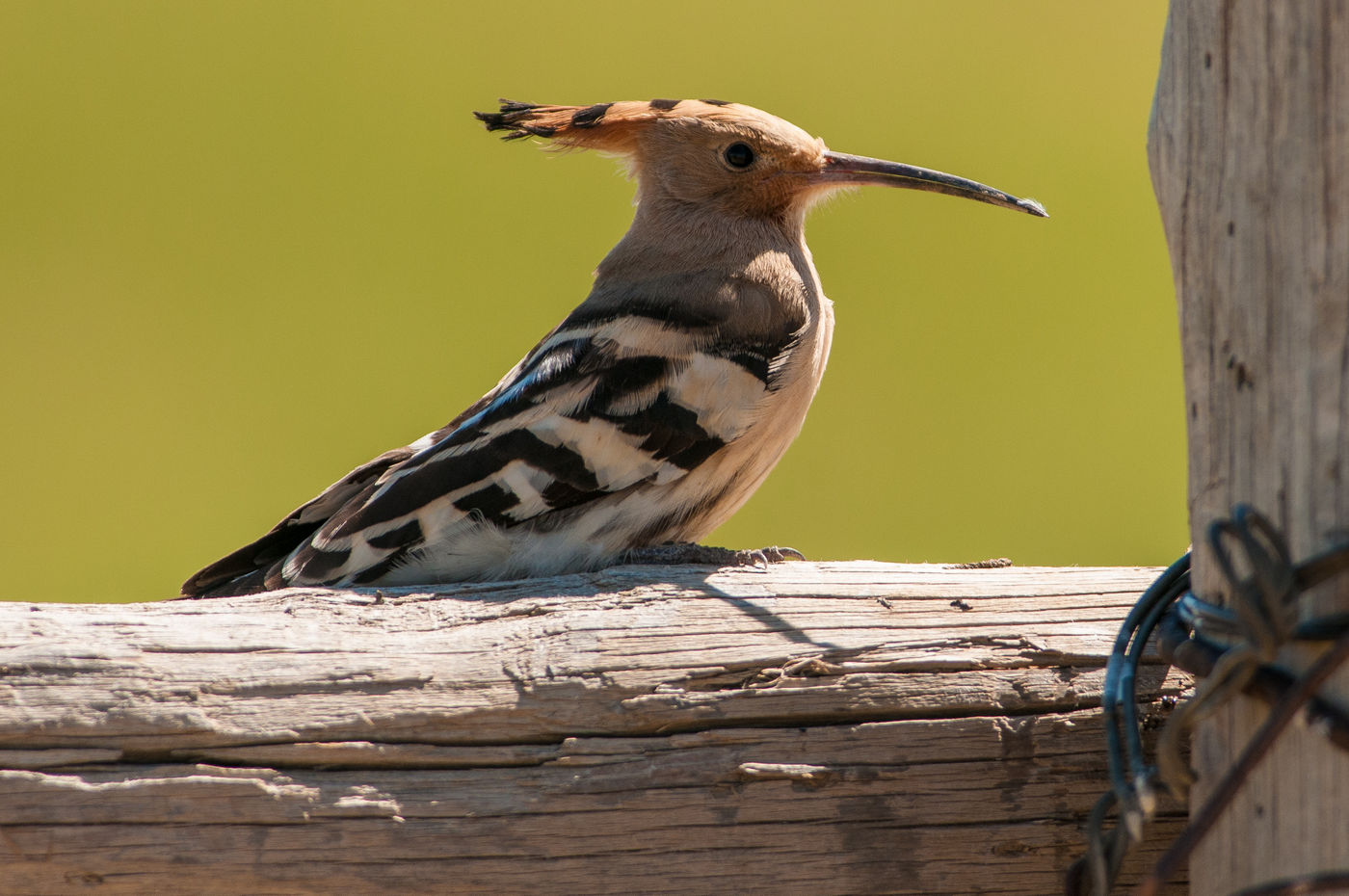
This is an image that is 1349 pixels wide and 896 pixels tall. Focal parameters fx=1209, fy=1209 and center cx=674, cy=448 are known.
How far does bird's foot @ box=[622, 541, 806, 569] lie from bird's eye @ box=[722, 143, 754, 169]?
0.93 meters

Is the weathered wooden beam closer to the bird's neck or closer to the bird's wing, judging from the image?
the bird's wing

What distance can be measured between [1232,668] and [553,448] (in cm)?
146

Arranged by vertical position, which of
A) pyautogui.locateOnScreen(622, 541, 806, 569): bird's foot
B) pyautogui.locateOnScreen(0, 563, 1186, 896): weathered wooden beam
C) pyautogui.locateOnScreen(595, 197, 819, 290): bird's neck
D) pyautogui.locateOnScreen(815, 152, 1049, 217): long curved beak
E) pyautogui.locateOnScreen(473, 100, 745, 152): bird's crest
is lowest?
pyautogui.locateOnScreen(0, 563, 1186, 896): weathered wooden beam

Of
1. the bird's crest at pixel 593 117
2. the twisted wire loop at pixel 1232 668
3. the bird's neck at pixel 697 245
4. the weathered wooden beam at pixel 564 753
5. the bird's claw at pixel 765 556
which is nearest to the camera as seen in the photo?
the twisted wire loop at pixel 1232 668

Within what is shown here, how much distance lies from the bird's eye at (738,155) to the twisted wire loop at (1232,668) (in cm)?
183

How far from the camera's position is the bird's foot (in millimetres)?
2072

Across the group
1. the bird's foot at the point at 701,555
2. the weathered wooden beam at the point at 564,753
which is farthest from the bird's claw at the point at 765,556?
the weathered wooden beam at the point at 564,753

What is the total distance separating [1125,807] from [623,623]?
Result: 2.19ft

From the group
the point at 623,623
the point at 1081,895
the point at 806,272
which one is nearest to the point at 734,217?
the point at 806,272

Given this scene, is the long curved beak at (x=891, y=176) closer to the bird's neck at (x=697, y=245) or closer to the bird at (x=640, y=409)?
the bird at (x=640, y=409)

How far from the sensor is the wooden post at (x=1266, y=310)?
0.89m

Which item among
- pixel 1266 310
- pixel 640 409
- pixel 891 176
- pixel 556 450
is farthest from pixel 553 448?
pixel 1266 310

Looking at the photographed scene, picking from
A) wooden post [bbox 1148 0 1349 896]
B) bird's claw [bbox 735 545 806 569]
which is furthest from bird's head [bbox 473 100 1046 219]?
wooden post [bbox 1148 0 1349 896]

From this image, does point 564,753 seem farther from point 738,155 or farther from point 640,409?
point 738,155
